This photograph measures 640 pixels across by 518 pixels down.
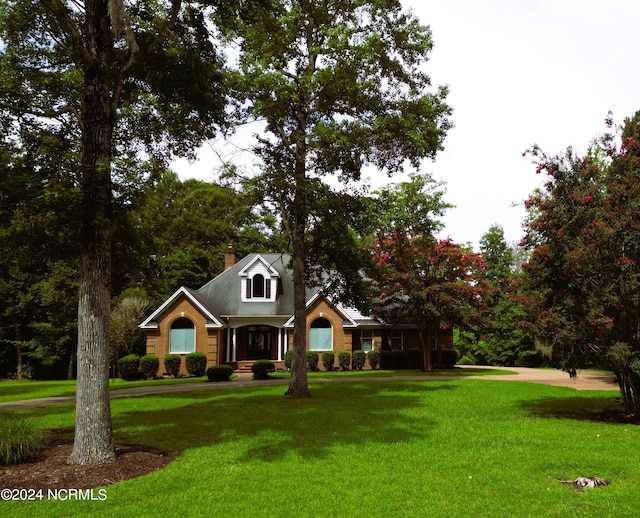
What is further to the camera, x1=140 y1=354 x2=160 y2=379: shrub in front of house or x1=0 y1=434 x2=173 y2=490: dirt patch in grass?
x1=140 y1=354 x2=160 y2=379: shrub in front of house

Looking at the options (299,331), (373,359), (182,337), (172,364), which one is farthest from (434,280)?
(172,364)

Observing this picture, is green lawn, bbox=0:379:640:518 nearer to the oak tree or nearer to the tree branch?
the oak tree

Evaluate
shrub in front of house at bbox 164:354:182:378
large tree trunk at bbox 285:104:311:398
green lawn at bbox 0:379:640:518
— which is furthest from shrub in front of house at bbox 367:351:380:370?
green lawn at bbox 0:379:640:518

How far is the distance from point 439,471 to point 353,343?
83.6ft

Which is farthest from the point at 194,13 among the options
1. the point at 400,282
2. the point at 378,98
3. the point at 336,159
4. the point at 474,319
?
the point at 474,319

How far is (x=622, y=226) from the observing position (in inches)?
418

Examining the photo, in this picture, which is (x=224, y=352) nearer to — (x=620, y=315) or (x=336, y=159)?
(x=336, y=159)

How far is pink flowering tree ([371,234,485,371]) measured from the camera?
2691cm

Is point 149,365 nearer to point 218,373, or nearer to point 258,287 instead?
point 218,373

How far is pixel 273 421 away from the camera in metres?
11.9

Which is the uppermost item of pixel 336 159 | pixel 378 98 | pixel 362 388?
pixel 378 98

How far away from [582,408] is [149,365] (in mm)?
21539

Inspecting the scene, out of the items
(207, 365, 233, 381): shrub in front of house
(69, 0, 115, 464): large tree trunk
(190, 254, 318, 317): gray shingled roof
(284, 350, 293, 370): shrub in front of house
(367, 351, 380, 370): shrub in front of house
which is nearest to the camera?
(69, 0, 115, 464): large tree trunk

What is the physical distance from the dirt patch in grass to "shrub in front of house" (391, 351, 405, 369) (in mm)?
24933
